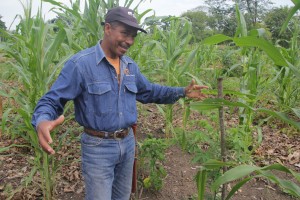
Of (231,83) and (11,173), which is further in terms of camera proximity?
(231,83)

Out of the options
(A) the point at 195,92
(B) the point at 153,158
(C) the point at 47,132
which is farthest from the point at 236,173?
(B) the point at 153,158

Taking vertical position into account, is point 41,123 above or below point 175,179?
above

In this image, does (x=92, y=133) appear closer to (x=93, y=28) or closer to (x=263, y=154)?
(x=93, y=28)

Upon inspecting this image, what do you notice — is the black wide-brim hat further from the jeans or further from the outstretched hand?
the jeans

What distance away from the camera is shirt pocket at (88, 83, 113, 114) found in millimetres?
1899

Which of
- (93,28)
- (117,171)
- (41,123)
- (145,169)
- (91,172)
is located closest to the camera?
(41,123)

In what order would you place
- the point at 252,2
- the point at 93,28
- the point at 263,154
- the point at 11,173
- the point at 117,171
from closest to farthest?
the point at 117,171, the point at 93,28, the point at 11,173, the point at 263,154, the point at 252,2

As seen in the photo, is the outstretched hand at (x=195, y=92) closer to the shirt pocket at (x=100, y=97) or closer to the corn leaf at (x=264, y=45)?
the shirt pocket at (x=100, y=97)

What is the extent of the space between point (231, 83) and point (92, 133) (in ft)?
13.0

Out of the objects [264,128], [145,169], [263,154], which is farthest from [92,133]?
[264,128]

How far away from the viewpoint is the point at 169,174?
3135 mm

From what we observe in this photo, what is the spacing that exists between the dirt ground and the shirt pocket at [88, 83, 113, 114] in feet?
2.66

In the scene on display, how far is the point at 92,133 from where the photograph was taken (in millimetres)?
1959

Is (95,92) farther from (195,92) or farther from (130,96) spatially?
(195,92)
